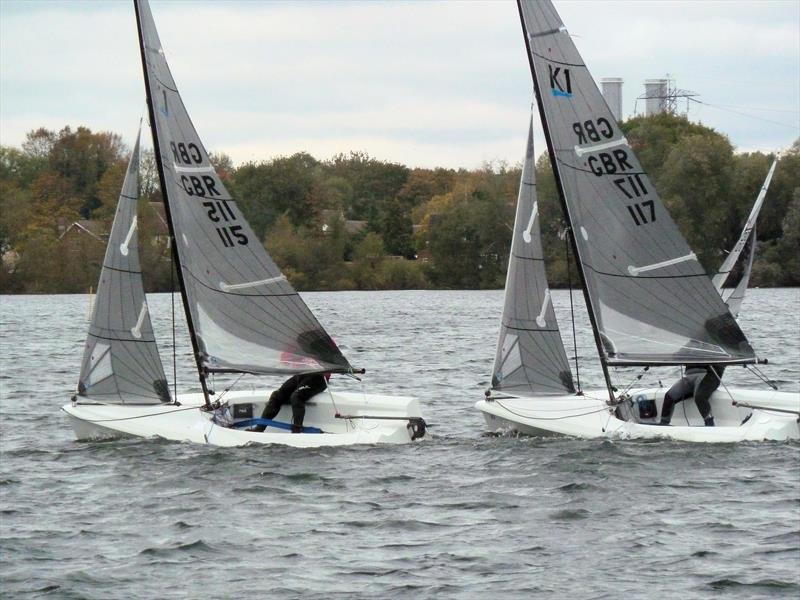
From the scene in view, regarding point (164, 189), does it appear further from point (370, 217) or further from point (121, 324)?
point (370, 217)

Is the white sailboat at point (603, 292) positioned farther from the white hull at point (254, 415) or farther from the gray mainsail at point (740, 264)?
the gray mainsail at point (740, 264)

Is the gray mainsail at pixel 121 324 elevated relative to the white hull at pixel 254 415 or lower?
elevated

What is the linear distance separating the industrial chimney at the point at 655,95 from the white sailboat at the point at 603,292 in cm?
8745

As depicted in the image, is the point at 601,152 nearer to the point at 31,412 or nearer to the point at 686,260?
the point at 686,260

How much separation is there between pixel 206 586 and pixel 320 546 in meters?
1.43

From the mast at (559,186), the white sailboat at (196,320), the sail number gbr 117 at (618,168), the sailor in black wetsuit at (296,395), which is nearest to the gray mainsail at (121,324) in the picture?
the white sailboat at (196,320)

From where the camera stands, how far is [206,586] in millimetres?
11414

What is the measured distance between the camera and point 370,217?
95.9 meters

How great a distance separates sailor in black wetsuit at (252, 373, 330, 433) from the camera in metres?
16.8

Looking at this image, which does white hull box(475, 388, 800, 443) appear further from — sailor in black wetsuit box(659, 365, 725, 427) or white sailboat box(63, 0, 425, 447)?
white sailboat box(63, 0, 425, 447)

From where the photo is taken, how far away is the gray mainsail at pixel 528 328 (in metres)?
17.2

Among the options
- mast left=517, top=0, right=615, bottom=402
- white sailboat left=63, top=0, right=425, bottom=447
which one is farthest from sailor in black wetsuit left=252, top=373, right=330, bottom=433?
mast left=517, top=0, right=615, bottom=402

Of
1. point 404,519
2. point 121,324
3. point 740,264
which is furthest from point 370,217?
point 404,519

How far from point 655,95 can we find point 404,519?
92.9m
